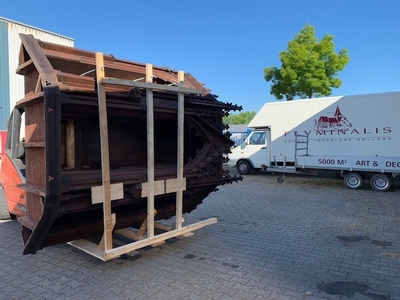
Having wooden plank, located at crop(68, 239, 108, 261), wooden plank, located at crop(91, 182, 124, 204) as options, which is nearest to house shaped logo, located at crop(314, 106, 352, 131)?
wooden plank, located at crop(91, 182, 124, 204)

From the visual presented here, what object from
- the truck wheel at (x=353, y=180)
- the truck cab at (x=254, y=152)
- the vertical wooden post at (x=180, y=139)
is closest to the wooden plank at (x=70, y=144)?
the vertical wooden post at (x=180, y=139)

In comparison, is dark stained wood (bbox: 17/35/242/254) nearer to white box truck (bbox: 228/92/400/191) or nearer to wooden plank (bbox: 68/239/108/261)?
wooden plank (bbox: 68/239/108/261)

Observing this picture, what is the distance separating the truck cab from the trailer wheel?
160 inches

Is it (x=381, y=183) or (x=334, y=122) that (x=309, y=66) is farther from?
(x=381, y=183)

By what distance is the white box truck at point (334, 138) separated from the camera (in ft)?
33.5

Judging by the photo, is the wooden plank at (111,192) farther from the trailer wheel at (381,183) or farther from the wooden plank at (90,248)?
the trailer wheel at (381,183)

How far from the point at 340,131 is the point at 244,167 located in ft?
14.5

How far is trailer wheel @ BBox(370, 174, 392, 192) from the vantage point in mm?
10000

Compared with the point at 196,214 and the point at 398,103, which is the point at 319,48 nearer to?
the point at 398,103

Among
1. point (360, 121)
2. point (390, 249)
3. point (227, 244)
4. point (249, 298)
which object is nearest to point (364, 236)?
point (390, 249)

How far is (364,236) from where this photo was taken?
534 cm

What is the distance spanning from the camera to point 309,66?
57.7 ft

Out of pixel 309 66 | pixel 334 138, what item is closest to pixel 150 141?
pixel 334 138

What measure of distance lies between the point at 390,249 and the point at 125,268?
3894mm
